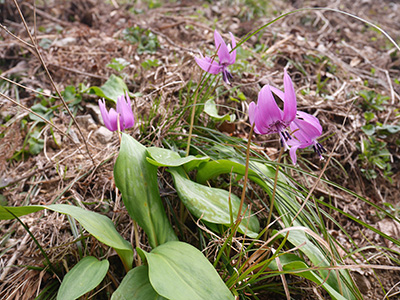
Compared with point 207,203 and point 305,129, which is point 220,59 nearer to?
point 305,129

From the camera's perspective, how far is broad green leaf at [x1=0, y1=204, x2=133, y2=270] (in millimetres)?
1085

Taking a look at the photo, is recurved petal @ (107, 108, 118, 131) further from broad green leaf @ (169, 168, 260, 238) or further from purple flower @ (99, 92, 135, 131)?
broad green leaf @ (169, 168, 260, 238)

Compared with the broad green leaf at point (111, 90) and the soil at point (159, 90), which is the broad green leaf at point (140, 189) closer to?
the soil at point (159, 90)

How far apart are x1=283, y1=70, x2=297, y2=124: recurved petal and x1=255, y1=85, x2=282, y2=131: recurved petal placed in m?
0.03

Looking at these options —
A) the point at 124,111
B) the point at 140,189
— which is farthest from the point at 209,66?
the point at 140,189

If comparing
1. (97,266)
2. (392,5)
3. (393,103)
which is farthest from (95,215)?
(392,5)

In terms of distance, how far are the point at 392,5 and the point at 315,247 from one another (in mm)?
6030

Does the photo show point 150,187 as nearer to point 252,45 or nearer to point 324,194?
point 324,194

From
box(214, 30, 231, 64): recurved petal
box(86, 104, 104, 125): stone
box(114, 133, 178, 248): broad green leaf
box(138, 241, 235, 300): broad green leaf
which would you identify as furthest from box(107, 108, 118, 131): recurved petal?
box(86, 104, 104, 125): stone

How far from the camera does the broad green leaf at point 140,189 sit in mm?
1348

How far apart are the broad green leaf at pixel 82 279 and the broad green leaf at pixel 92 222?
0.10 metres

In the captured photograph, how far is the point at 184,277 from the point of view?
109 cm

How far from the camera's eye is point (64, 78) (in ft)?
9.46

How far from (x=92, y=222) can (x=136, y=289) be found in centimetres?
32
